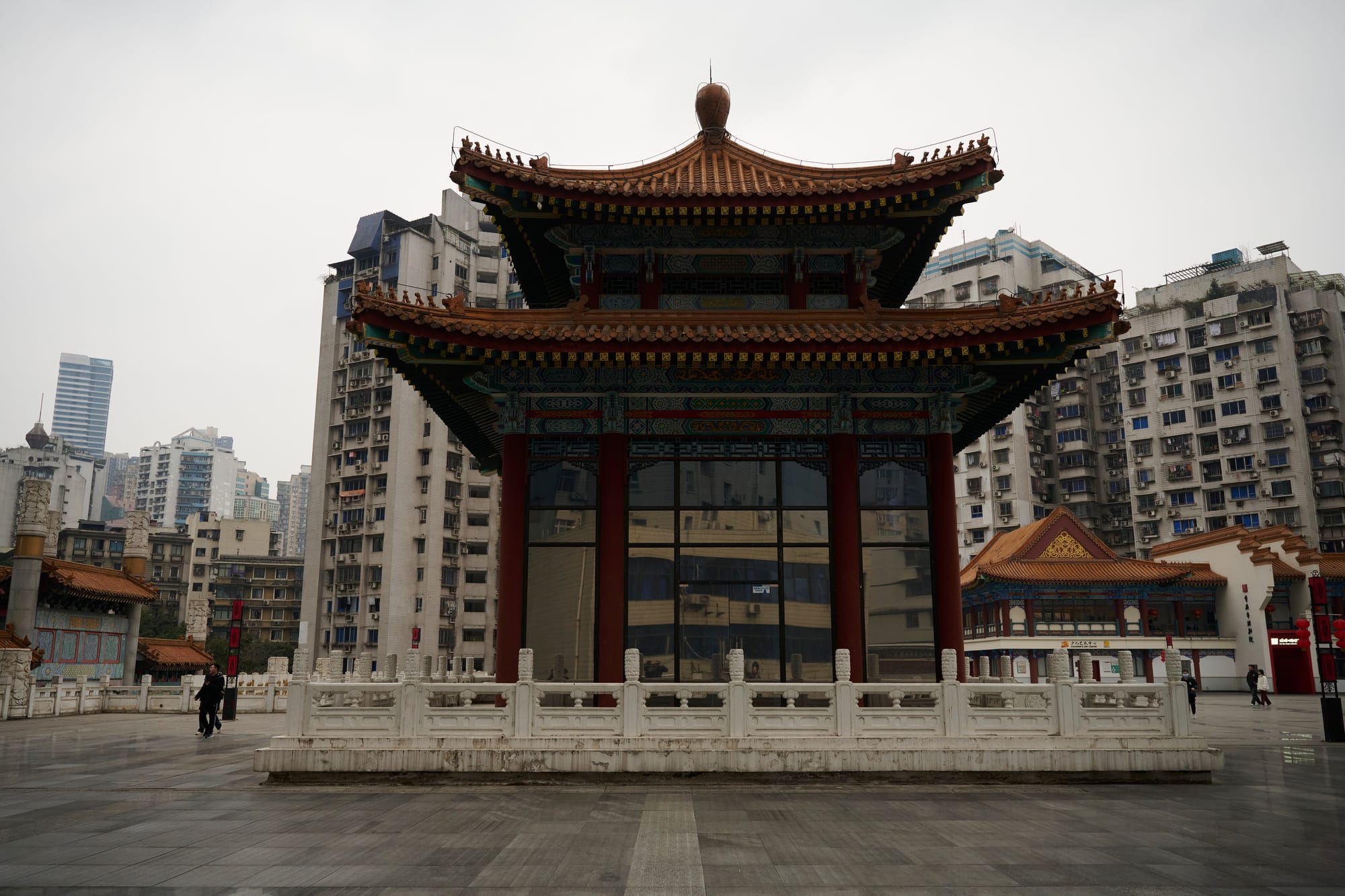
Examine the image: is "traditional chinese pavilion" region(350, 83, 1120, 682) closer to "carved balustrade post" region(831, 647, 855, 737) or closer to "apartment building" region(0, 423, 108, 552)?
"carved balustrade post" region(831, 647, 855, 737)

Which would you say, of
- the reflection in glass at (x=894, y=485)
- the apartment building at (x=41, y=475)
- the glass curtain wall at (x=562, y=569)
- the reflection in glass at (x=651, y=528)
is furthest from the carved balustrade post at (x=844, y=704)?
the apartment building at (x=41, y=475)

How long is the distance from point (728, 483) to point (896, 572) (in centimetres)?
377

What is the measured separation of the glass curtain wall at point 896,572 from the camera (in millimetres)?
18297

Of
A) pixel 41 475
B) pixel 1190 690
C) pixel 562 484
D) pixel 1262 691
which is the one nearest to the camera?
pixel 562 484

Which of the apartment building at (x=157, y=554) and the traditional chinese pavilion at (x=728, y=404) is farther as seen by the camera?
the apartment building at (x=157, y=554)

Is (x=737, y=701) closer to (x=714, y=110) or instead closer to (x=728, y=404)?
(x=728, y=404)

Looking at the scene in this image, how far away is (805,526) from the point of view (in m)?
18.9

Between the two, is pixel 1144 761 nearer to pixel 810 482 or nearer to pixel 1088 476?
pixel 810 482

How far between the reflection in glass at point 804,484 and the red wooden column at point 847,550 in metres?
0.23

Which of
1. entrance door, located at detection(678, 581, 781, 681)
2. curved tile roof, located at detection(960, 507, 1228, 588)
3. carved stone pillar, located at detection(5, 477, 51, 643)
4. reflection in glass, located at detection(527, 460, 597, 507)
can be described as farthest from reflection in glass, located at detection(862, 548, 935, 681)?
→ curved tile roof, located at detection(960, 507, 1228, 588)

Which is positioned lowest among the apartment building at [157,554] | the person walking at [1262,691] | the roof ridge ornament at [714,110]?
the person walking at [1262,691]

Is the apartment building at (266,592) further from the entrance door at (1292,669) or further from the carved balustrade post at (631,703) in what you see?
the carved balustrade post at (631,703)

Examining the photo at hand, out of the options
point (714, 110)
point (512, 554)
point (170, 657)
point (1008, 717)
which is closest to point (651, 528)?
point (512, 554)

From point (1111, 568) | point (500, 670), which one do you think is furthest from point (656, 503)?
point (1111, 568)
